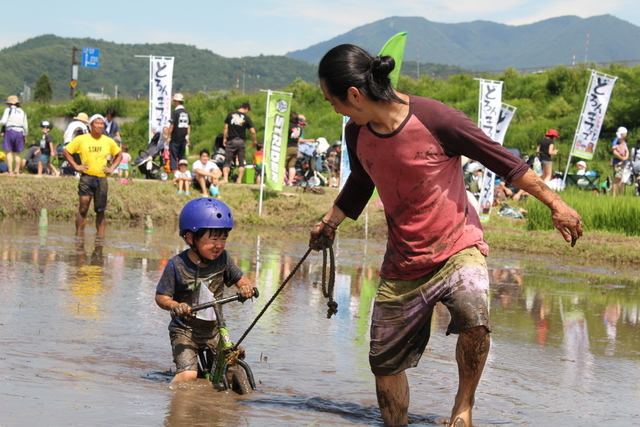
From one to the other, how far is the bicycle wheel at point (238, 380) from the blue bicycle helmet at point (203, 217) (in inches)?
35.2

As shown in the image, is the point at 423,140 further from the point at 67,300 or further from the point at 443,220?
the point at 67,300

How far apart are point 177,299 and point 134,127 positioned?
44.9m

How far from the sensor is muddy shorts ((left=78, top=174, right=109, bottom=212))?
12.9 metres

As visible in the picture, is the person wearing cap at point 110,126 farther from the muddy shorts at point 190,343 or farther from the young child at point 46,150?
the muddy shorts at point 190,343

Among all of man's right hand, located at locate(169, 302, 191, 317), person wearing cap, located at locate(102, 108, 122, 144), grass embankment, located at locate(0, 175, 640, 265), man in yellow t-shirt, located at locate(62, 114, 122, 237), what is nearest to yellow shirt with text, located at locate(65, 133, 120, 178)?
man in yellow t-shirt, located at locate(62, 114, 122, 237)

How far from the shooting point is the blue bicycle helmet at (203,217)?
17.6 feet

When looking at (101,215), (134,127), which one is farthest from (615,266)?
(134,127)

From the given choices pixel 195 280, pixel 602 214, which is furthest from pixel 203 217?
pixel 602 214

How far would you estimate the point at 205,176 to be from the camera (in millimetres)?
18734

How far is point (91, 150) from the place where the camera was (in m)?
12.7

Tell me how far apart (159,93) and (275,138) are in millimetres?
5211

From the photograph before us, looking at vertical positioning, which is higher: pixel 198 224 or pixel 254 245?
pixel 198 224

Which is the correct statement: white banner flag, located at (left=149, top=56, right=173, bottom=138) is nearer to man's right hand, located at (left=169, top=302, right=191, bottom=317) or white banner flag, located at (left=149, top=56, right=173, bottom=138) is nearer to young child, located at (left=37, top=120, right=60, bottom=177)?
young child, located at (left=37, top=120, right=60, bottom=177)

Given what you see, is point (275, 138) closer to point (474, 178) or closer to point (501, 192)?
point (474, 178)
